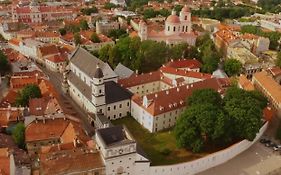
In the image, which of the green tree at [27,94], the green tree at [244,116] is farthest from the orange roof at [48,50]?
the green tree at [244,116]

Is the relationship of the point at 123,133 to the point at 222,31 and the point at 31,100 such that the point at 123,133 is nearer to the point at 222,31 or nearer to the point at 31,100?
the point at 31,100

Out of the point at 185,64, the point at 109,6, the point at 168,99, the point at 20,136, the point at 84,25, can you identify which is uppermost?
the point at 109,6

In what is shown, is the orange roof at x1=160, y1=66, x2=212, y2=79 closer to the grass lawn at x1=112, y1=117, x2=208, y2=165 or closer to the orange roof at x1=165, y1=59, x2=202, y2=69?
the orange roof at x1=165, y1=59, x2=202, y2=69

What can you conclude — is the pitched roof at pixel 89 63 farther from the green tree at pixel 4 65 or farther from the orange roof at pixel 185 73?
the green tree at pixel 4 65

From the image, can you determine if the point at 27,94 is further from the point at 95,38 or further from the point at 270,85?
the point at 270,85

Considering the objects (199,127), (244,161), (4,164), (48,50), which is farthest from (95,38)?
(4,164)

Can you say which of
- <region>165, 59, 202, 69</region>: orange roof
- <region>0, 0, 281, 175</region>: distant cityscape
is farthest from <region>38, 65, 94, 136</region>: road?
<region>165, 59, 202, 69</region>: orange roof
